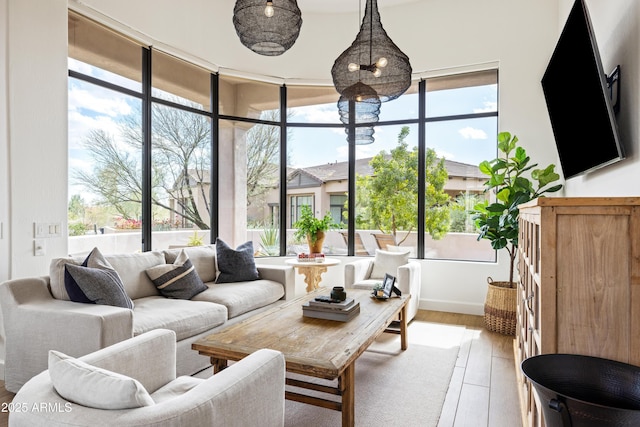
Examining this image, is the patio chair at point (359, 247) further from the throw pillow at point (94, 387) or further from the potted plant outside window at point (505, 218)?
the throw pillow at point (94, 387)

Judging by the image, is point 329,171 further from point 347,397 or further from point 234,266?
point 347,397

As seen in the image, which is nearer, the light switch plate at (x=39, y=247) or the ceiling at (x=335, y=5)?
the light switch plate at (x=39, y=247)

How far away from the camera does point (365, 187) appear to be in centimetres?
547

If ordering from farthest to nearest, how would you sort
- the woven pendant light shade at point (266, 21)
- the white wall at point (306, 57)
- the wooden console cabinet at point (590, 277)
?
the white wall at point (306, 57), the woven pendant light shade at point (266, 21), the wooden console cabinet at point (590, 277)

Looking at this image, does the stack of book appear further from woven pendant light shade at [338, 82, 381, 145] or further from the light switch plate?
the light switch plate

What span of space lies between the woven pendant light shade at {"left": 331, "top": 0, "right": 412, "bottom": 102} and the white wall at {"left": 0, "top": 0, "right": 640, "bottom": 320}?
1214 millimetres

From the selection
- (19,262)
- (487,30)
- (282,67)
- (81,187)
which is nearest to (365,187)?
(282,67)

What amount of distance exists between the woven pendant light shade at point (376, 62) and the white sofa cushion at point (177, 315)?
6.74 feet

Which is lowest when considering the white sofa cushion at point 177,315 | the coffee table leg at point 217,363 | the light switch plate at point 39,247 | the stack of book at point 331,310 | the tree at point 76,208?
the coffee table leg at point 217,363

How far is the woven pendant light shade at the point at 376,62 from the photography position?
276cm

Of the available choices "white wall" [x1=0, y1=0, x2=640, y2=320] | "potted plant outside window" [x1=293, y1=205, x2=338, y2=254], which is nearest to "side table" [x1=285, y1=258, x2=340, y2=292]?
"potted plant outside window" [x1=293, y1=205, x2=338, y2=254]

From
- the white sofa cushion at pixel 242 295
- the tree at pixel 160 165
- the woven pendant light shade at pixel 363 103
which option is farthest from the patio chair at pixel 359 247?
the woven pendant light shade at pixel 363 103

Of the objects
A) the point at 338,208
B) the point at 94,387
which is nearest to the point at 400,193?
the point at 338,208

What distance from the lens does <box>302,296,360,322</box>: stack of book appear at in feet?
9.10
